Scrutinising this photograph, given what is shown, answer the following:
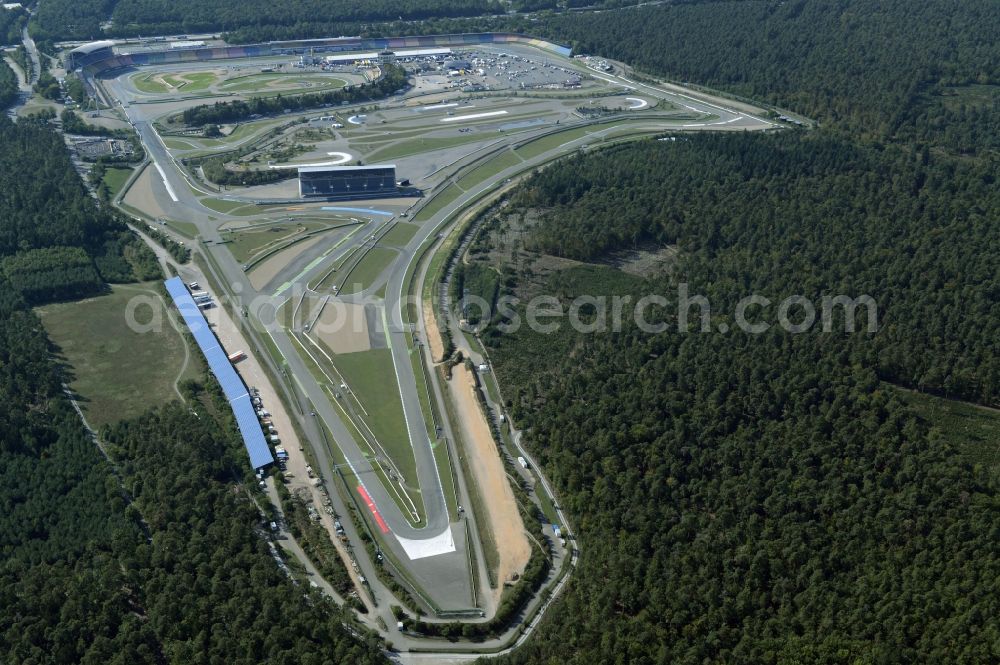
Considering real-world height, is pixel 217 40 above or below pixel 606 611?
above

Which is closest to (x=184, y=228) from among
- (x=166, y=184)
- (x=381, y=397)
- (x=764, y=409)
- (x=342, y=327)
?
(x=166, y=184)

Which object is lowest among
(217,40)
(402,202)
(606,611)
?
(606,611)

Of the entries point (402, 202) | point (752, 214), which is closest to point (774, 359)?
point (752, 214)

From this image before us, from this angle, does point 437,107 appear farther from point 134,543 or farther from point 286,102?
point 134,543

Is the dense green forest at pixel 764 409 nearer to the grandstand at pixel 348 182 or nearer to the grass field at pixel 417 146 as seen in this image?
the grandstand at pixel 348 182

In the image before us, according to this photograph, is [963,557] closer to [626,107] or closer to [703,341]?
[703,341]

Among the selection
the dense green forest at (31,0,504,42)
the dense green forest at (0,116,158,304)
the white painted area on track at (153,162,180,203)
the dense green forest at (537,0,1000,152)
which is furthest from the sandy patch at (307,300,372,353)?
the dense green forest at (31,0,504,42)

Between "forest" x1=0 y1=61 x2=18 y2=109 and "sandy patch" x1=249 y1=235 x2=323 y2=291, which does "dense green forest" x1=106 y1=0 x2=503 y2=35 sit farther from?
"sandy patch" x1=249 y1=235 x2=323 y2=291

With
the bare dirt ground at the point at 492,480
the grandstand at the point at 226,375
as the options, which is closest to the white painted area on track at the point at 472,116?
the grandstand at the point at 226,375
